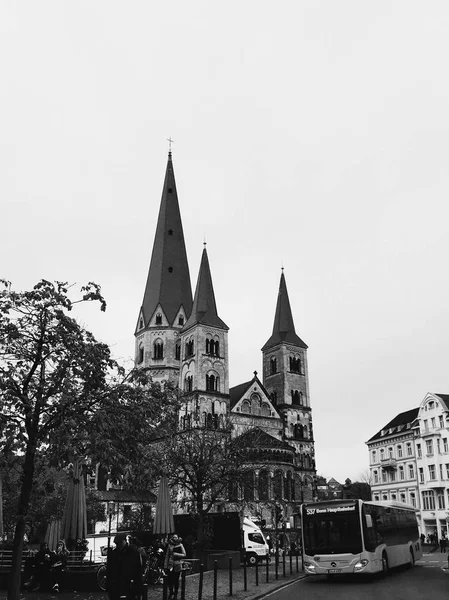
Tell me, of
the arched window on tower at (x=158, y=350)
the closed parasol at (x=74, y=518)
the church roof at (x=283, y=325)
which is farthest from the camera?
the church roof at (x=283, y=325)

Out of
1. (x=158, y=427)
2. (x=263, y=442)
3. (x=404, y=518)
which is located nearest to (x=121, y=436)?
(x=158, y=427)

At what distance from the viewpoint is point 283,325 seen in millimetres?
83250

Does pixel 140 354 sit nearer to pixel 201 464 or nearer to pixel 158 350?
pixel 158 350

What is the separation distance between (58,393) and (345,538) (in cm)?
1107

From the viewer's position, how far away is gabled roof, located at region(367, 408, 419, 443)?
74456 millimetres

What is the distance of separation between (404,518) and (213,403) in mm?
44464

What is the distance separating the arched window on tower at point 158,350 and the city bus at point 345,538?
58.7 meters

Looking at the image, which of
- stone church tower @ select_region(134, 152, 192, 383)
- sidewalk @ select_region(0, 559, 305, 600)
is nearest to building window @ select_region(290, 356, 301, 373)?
stone church tower @ select_region(134, 152, 192, 383)

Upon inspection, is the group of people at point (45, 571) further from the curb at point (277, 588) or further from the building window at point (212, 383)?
the building window at point (212, 383)

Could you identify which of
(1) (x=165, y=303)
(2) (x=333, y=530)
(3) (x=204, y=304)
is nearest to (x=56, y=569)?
(2) (x=333, y=530)

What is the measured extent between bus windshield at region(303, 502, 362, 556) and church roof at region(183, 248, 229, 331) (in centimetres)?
5150

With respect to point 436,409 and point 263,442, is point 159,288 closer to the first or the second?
point 263,442

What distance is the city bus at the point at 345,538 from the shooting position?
66.2 feet

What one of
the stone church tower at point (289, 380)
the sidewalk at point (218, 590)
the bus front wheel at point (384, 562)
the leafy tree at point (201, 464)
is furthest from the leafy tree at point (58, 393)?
the stone church tower at point (289, 380)
